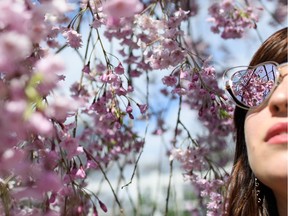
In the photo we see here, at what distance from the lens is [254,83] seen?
134cm

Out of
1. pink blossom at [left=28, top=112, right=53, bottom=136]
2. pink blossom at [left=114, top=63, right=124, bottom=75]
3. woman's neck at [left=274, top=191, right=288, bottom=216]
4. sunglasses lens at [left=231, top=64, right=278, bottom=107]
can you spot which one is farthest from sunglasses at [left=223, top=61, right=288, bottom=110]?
pink blossom at [left=28, top=112, right=53, bottom=136]

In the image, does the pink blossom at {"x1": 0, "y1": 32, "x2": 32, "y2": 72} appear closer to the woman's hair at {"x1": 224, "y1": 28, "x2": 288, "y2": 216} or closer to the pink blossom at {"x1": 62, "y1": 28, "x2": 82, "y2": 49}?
the woman's hair at {"x1": 224, "y1": 28, "x2": 288, "y2": 216}

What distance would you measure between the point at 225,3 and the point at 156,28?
2.41 feet

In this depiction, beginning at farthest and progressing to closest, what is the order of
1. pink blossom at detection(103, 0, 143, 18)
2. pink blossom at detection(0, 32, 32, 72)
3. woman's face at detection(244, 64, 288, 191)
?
woman's face at detection(244, 64, 288, 191) < pink blossom at detection(103, 0, 143, 18) < pink blossom at detection(0, 32, 32, 72)

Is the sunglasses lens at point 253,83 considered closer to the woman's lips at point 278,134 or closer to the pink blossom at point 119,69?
the woman's lips at point 278,134

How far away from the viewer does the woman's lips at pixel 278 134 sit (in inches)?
43.8

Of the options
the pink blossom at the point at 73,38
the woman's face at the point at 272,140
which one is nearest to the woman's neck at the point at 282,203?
the woman's face at the point at 272,140

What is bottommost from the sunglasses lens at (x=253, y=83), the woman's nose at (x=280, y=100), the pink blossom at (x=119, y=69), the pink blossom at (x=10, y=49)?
the pink blossom at (x=10, y=49)

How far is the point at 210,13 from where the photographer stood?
106 inches

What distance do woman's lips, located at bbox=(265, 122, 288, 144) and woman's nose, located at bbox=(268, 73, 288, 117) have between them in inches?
1.0

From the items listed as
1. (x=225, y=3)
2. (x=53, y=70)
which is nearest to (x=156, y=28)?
(x=225, y=3)

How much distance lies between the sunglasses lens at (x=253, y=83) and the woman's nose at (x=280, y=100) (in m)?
0.03

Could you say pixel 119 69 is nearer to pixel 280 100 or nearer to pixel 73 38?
pixel 73 38

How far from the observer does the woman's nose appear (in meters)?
1.14
